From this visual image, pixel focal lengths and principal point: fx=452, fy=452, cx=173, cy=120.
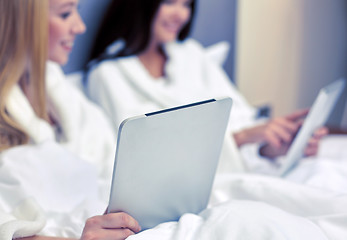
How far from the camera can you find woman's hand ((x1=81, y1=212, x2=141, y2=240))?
656 mm

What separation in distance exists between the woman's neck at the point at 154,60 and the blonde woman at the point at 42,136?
0.45 meters

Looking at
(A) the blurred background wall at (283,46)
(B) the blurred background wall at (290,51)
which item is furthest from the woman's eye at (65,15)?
(B) the blurred background wall at (290,51)

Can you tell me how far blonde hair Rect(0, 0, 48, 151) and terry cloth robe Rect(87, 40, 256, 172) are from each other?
405 mm

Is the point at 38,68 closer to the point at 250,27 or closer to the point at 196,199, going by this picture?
the point at 196,199

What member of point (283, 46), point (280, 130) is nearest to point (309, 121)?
point (280, 130)

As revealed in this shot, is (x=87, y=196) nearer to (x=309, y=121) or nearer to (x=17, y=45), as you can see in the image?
(x=17, y=45)

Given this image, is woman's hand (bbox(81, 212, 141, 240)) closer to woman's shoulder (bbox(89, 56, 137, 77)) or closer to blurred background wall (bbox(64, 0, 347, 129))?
woman's shoulder (bbox(89, 56, 137, 77))

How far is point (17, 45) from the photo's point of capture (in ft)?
3.25

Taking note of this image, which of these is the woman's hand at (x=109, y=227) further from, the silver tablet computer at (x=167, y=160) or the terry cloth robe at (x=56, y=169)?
the terry cloth robe at (x=56, y=169)

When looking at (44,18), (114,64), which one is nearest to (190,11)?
(114,64)

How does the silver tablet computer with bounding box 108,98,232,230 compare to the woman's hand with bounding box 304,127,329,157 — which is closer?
the silver tablet computer with bounding box 108,98,232,230

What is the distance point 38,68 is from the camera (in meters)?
1.03

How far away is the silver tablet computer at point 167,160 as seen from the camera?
63 centimetres

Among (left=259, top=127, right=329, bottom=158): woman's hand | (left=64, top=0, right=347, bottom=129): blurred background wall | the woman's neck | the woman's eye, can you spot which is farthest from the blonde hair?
(left=64, top=0, right=347, bottom=129): blurred background wall
